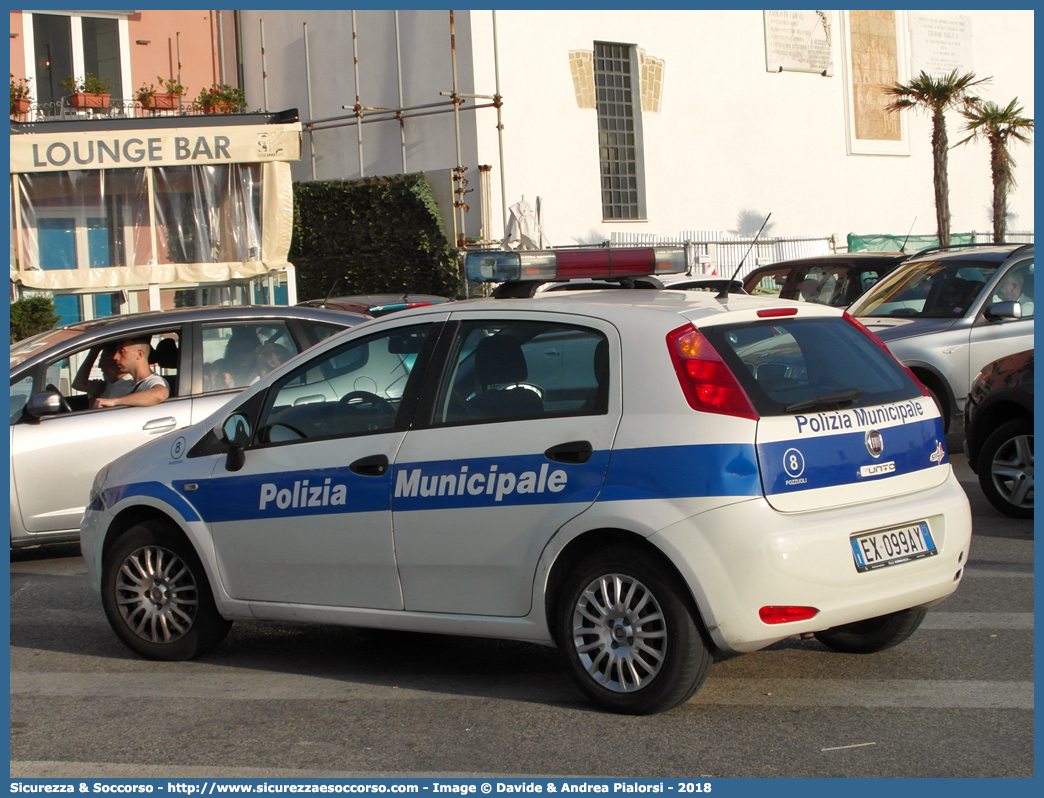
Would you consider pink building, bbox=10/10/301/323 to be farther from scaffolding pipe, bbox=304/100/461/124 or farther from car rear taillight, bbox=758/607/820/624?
car rear taillight, bbox=758/607/820/624

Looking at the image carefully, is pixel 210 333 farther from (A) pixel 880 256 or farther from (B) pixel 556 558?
(A) pixel 880 256

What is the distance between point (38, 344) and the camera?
886cm

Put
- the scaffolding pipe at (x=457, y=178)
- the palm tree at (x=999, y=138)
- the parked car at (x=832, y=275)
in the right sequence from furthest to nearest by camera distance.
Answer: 1. the palm tree at (x=999, y=138)
2. the scaffolding pipe at (x=457, y=178)
3. the parked car at (x=832, y=275)

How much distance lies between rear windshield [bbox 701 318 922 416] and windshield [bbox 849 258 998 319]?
6639 millimetres

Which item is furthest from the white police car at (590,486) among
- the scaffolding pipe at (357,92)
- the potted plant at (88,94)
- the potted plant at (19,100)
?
the scaffolding pipe at (357,92)

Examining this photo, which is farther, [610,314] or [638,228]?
[638,228]

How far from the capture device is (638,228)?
2981 centimetres

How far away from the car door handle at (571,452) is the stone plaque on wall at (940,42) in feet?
116

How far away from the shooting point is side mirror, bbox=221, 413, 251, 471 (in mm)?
5723

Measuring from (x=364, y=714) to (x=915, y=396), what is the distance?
2.61m

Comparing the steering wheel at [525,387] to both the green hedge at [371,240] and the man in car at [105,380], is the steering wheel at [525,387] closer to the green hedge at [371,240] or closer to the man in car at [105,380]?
the man in car at [105,380]

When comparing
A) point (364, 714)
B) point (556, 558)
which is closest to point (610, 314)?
point (556, 558)

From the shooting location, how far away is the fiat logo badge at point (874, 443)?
480 centimetres

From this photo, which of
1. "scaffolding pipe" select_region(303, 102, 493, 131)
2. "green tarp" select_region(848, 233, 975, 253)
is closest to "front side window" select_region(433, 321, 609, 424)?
"scaffolding pipe" select_region(303, 102, 493, 131)
